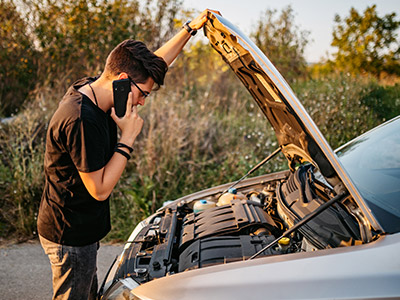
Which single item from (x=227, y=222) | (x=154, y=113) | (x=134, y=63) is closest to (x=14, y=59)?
(x=154, y=113)

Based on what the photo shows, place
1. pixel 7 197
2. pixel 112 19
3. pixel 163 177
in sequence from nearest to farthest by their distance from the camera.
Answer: pixel 7 197, pixel 163 177, pixel 112 19

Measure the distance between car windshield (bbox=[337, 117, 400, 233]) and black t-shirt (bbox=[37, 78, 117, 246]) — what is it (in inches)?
55.1

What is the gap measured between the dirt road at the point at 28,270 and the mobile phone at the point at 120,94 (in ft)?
7.02

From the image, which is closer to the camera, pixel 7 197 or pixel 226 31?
pixel 226 31

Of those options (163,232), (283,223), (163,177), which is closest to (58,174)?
(163,232)

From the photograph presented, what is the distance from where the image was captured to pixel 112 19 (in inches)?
295

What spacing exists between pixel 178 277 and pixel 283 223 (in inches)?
→ 34.5

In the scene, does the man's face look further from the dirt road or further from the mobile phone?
the dirt road

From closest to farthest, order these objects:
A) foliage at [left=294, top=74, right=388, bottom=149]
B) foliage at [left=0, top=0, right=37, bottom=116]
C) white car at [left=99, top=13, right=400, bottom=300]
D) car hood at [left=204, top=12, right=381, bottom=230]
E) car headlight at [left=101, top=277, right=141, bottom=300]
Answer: white car at [left=99, top=13, right=400, bottom=300] < car hood at [left=204, top=12, right=381, bottom=230] < car headlight at [left=101, top=277, right=141, bottom=300] < foliage at [left=294, top=74, right=388, bottom=149] < foliage at [left=0, top=0, right=37, bottom=116]

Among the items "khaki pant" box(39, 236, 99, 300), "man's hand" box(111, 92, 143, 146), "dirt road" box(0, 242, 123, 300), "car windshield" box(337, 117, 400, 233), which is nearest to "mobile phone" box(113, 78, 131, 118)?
"man's hand" box(111, 92, 143, 146)

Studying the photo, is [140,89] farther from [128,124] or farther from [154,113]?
[154,113]

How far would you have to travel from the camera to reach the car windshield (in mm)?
1914

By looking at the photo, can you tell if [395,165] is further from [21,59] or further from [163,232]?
[21,59]

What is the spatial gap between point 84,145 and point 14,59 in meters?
6.34
